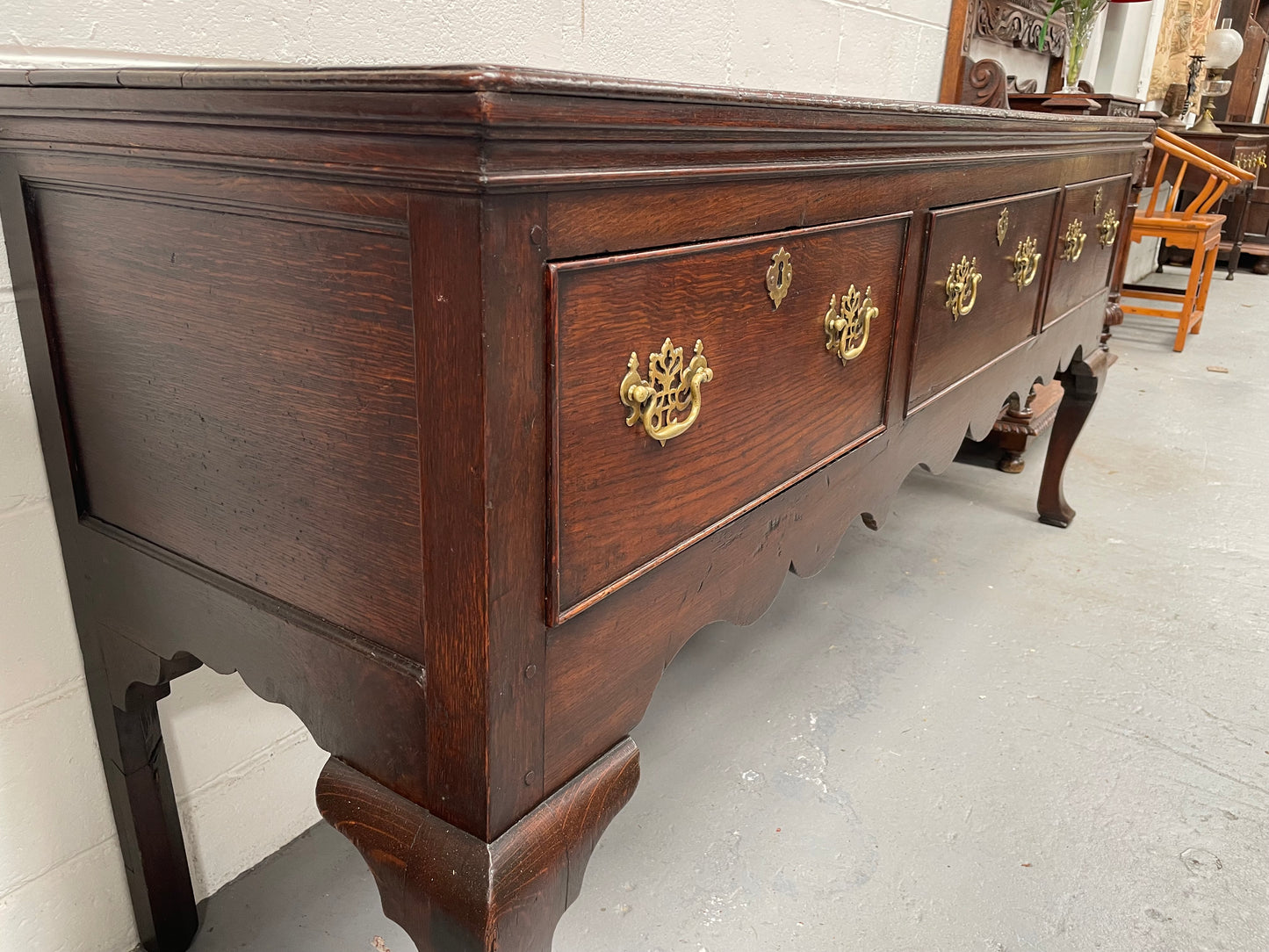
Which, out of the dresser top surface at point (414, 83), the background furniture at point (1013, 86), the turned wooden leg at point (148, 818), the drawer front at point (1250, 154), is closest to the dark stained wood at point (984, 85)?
the background furniture at point (1013, 86)

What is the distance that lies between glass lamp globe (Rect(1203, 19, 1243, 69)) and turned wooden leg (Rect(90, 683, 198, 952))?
8005 millimetres

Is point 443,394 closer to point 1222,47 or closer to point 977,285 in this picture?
point 977,285

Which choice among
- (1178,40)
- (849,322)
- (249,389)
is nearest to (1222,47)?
(1178,40)

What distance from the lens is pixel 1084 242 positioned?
6.18 ft

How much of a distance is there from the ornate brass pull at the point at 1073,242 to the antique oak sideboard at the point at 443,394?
2.77 ft

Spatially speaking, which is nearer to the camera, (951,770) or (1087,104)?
(951,770)

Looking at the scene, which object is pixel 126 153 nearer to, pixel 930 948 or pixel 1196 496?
pixel 930 948

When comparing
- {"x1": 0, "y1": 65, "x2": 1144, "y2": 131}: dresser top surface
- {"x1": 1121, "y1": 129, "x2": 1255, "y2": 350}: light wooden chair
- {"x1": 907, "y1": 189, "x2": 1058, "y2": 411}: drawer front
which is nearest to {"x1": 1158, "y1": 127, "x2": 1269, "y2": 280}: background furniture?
{"x1": 1121, "y1": 129, "x2": 1255, "y2": 350}: light wooden chair

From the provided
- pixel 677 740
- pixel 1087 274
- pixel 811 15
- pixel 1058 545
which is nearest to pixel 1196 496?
pixel 1058 545

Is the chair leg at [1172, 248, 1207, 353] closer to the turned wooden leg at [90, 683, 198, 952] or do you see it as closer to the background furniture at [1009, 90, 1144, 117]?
the background furniture at [1009, 90, 1144, 117]

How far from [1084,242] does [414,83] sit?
175cm

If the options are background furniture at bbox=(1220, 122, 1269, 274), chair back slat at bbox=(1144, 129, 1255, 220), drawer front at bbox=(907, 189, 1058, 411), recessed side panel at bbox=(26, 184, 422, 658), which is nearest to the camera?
recessed side panel at bbox=(26, 184, 422, 658)

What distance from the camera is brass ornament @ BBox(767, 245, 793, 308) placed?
0.83m

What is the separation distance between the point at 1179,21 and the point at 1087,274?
5448mm
